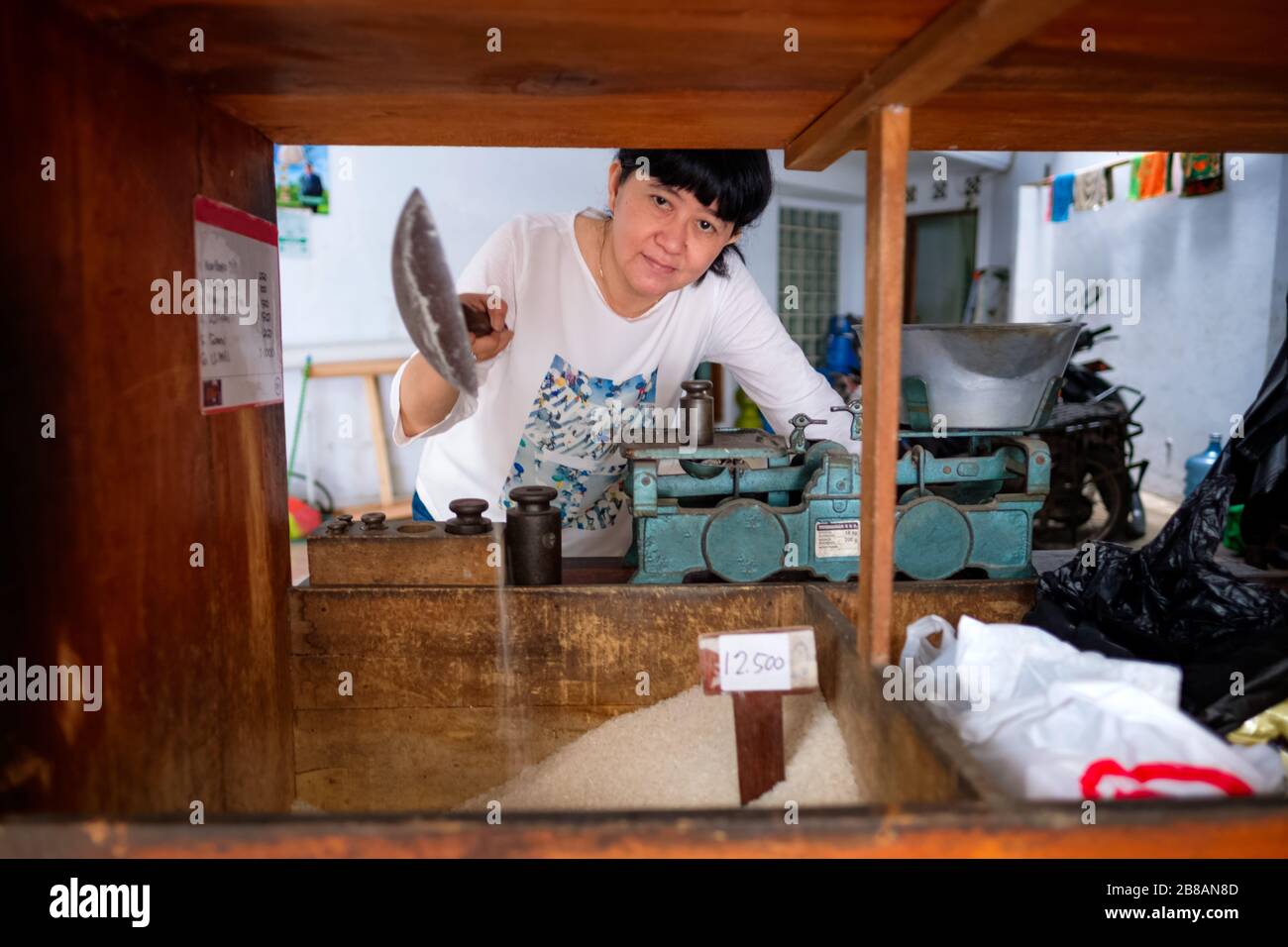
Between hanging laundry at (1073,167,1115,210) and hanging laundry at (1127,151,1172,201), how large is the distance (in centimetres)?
31

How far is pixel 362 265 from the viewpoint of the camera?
609 centimetres

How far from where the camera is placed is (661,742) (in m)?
1.51

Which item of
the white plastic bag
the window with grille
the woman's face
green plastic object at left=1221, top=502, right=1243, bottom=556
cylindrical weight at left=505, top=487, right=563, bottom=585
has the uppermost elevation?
the window with grille

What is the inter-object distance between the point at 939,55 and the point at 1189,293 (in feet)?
21.8

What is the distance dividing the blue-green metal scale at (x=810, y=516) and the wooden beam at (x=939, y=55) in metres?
0.69

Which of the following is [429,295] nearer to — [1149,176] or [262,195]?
[262,195]

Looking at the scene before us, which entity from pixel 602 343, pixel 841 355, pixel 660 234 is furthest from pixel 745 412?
pixel 660 234

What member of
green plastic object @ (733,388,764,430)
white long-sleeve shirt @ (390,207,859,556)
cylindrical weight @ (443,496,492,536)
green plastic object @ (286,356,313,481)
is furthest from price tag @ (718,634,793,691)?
green plastic object @ (733,388,764,430)

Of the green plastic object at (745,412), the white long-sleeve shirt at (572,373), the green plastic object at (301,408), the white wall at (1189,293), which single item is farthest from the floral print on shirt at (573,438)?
the green plastic object at (745,412)

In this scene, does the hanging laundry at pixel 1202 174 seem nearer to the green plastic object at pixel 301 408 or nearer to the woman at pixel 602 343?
the woman at pixel 602 343

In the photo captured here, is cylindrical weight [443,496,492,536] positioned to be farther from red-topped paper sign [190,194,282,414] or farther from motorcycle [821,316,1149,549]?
motorcycle [821,316,1149,549]

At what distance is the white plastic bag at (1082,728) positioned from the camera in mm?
894

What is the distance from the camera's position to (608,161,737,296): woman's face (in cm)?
194
